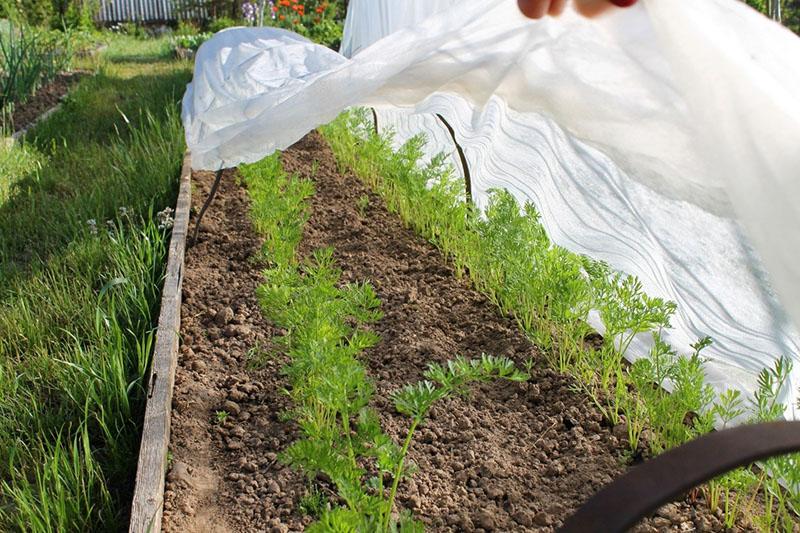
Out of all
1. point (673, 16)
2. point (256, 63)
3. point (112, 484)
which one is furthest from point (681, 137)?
point (256, 63)

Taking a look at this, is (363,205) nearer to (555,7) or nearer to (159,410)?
(159,410)

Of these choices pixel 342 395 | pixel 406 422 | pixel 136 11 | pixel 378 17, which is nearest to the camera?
pixel 342 395

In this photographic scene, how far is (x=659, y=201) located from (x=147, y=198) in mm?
2860

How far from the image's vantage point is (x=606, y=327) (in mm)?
2254

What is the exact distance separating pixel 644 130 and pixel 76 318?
2121 mm

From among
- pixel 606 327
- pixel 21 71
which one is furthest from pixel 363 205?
pixel 21 71

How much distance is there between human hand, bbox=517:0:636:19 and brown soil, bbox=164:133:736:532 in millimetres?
1185

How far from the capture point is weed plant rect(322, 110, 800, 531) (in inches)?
72.9

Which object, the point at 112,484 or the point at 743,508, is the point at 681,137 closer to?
the point at 743,508

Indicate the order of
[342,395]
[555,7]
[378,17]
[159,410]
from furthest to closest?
[378,17] < [159,410] < [342,395] < [555,7]

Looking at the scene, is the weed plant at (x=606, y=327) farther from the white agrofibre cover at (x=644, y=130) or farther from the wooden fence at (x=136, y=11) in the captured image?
the wooden fence at (x=136, y=11)

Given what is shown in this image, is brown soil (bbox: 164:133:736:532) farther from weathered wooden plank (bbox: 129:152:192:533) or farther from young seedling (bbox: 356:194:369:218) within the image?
young seedling (bbox: 356:194:369:218)

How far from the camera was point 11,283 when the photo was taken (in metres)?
3.16

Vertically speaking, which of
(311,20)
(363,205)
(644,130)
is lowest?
(311,20)
